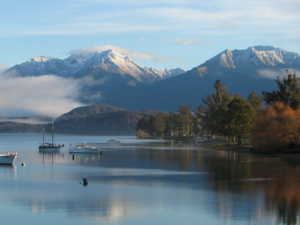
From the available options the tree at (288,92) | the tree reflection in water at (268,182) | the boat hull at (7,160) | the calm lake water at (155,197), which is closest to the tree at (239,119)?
the tree at (288,92)

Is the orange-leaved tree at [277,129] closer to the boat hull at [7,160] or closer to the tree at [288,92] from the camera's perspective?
the tree at [288,92]

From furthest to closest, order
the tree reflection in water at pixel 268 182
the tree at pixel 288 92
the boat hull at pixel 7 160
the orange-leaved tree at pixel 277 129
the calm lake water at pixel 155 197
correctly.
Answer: the tree at pixel 288 92 → the orange-leaved tree at pixel 277 129 → the boat hull at pixel 7 160 → the tree reflection in water at pixel 268 182 → the calm lake water at pixel 155 197

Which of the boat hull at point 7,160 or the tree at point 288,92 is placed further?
the tree at point 288,92

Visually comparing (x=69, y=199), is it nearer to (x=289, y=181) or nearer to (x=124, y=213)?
(x=124, y=213)

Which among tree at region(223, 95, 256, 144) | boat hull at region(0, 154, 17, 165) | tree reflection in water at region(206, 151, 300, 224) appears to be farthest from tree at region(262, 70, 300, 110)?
boat hull at region(0, 154, 17, 165)

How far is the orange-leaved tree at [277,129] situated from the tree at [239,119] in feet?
57.0

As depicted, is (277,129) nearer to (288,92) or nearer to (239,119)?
(288,92)

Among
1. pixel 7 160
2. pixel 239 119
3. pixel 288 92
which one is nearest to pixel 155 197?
pixel 7 160

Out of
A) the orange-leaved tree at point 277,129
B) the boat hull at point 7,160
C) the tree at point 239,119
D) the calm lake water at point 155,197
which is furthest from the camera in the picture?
the tree at point 239,119

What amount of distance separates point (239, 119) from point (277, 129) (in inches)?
1067

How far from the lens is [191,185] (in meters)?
50.0

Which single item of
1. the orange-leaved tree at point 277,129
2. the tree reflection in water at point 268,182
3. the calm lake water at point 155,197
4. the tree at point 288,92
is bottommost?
the calm lake water at point 155,197

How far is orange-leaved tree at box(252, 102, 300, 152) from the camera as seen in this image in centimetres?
8750

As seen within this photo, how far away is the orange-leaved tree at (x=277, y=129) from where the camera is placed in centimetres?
8750
